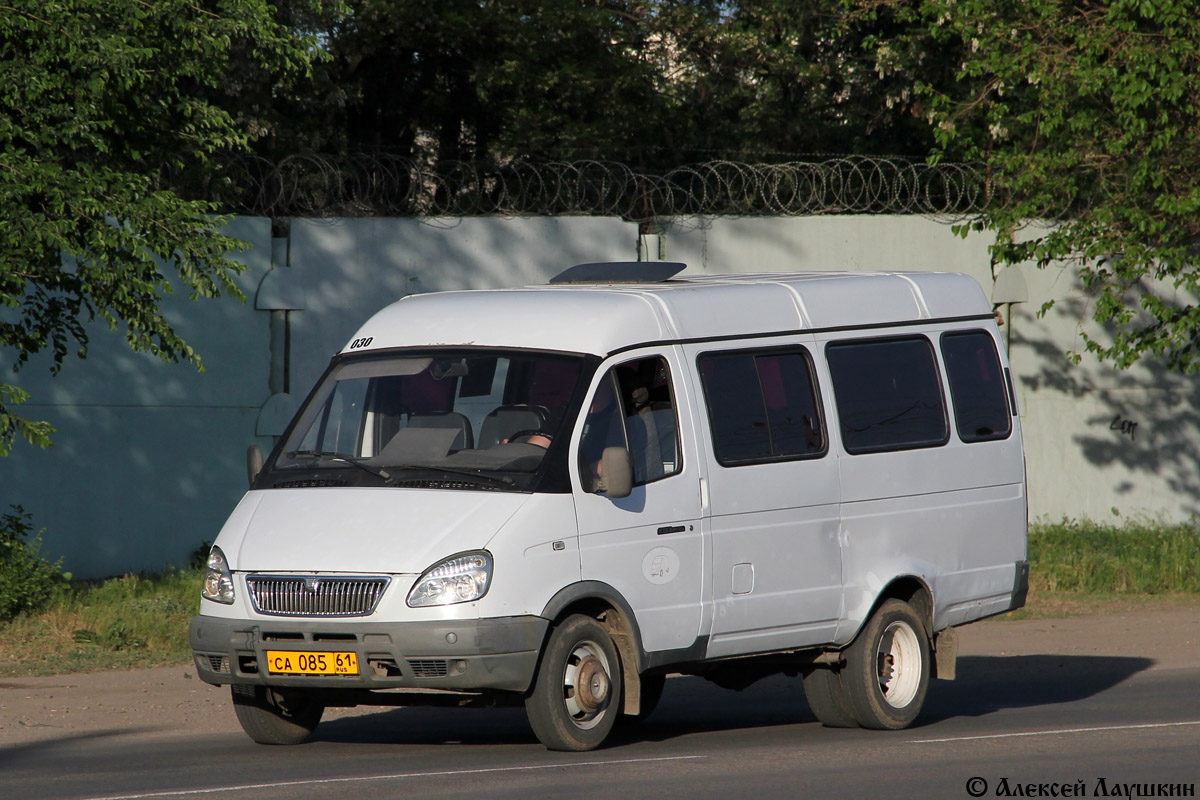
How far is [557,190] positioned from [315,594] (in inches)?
368

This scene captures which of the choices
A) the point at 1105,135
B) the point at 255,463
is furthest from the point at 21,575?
the point at 1105,135

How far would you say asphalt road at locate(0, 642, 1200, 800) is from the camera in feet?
23.6

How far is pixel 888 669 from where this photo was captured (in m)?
9.47

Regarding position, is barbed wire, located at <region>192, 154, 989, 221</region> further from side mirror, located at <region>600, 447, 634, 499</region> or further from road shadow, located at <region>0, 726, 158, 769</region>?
side mirror, located at <region>600, 447, 634, 499</region>

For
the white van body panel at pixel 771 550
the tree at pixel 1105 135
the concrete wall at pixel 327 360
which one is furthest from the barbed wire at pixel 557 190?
the white van body panel at pixel 771 550

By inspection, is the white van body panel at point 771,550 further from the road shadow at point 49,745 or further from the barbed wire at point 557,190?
the barbed wire at point 557,190

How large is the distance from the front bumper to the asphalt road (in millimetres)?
425

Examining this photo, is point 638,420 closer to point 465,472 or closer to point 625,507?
point 625,507

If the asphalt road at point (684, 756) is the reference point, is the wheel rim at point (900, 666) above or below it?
above

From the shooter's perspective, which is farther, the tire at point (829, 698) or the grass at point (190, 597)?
the grass at point (190, 597)

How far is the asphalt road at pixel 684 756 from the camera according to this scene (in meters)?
7.20

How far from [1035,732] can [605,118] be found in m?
15.0

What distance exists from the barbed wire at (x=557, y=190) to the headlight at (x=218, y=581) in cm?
717

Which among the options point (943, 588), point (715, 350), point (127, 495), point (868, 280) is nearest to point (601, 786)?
point (715, 350)
